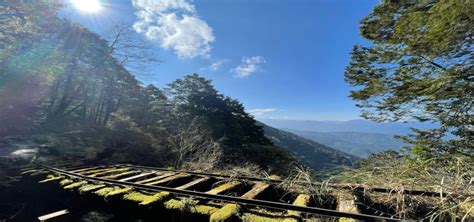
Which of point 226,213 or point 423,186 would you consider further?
point 423,186

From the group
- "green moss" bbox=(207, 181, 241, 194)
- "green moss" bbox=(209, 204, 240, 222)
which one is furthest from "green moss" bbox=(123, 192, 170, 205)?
"green moss" bbox=(209, 204, 240, 222)

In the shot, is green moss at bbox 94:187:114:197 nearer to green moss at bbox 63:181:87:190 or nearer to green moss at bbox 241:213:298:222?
green moss at bbox 63:181:87:190

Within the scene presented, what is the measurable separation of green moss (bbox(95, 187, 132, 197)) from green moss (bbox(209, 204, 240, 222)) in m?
1.32

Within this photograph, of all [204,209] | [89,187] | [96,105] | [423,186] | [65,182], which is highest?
[96,105]

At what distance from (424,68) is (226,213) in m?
8.38

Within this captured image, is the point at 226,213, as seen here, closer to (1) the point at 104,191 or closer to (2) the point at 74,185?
(1) the point at 104,191

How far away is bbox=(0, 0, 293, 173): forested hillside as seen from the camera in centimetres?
1302

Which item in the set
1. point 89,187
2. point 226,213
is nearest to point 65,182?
point 89,187

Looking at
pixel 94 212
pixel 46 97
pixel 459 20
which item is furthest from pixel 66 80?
pixel 459 20

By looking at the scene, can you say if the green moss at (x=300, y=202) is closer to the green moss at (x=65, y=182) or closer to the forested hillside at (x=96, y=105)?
the green moss at (x=65, y=182)

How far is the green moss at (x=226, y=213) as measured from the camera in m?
1.89

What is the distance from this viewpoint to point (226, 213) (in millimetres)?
1961

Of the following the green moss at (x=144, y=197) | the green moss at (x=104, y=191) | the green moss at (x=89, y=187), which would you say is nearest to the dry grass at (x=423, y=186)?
the green moss at (x=144, y=197)

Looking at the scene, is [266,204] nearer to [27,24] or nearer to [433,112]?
[433,112]
